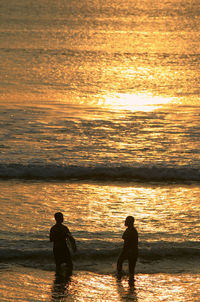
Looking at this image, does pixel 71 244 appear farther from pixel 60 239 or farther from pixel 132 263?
pixel 132 263

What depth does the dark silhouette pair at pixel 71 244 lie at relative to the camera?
9898mm

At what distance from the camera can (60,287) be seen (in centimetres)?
975

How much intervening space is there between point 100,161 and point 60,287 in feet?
37.1

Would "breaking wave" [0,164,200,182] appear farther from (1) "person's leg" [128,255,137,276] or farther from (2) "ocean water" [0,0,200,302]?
(1) "person's leg" [128,255,137,276]

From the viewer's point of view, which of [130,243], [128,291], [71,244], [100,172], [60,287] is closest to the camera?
[128,291]

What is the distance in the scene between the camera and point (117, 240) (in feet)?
39.7

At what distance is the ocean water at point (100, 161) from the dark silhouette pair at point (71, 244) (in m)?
0.27

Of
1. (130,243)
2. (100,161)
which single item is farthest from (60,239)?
(100,161)

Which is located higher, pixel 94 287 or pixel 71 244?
pixel 71 244

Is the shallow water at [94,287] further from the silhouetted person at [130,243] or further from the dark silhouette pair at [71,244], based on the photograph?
the silhouetted person at [130,243]

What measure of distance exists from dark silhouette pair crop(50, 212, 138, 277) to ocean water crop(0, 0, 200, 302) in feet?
0.88

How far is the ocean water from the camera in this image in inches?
408

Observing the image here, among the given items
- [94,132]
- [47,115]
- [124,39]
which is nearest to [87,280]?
[94,132]

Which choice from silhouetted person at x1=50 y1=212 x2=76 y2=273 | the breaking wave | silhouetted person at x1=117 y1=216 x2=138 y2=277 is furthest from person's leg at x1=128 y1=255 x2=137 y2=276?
the breaking wave
